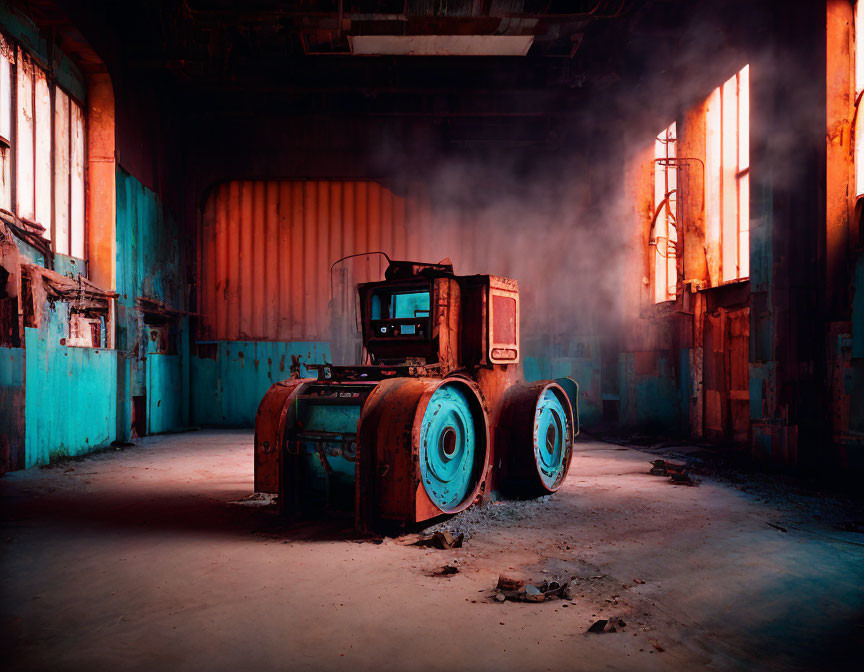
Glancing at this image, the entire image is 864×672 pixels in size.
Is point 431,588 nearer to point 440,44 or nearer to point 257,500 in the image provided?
point 257,500

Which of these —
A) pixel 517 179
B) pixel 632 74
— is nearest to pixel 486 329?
pixel 632 74

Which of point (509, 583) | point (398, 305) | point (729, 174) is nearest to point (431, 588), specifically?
point (509, 583)

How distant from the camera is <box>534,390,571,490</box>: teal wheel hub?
6102 mm

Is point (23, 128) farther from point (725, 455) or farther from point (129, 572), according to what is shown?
point (725, 455)

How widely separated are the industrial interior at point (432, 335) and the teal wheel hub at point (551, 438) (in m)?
0.07

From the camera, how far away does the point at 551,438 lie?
6.43m

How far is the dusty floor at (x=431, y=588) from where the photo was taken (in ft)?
9.22

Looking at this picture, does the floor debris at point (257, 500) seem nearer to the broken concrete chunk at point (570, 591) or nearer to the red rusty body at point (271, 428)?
the red rusty body at point (271, 428)

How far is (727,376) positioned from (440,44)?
276 inches

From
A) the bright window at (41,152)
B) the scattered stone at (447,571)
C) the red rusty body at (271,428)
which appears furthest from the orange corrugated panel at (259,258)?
the scattered stone at (447,571)

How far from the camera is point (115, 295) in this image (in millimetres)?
10281

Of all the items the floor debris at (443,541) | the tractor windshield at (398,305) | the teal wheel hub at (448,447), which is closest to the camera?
the floor debris at (443,541)

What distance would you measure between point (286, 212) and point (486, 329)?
381 inches

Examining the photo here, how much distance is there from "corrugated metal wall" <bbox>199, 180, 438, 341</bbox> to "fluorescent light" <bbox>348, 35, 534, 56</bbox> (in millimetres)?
4307
